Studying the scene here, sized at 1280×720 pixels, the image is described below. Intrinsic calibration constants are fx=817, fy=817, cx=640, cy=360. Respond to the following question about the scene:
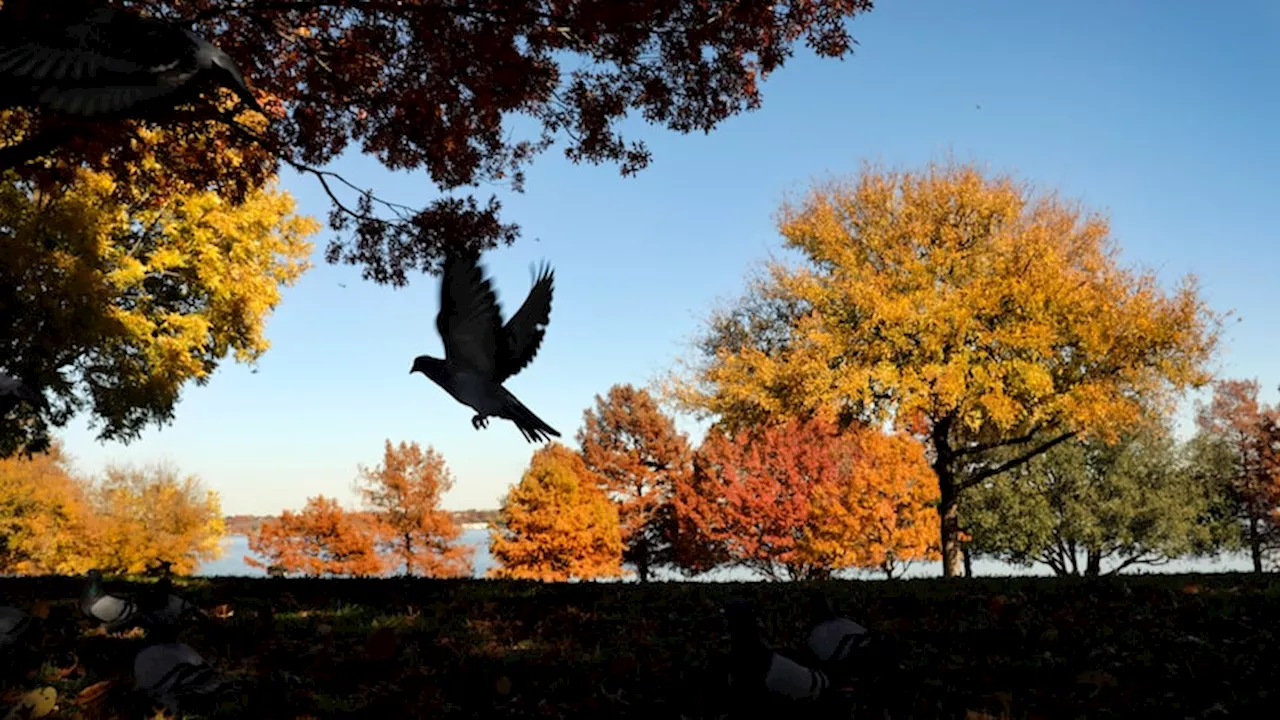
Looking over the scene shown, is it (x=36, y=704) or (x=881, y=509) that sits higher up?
(x=881, y=509)

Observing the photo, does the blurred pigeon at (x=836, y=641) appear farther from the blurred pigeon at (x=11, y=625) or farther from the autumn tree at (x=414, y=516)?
the autumn tree at (x=414, y=516)

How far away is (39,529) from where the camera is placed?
112ft

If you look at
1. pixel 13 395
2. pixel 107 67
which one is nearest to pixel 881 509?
pixel 13 395

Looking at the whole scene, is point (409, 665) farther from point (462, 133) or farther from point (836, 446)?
point (836, 446)

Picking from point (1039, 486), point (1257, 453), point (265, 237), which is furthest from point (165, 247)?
point (1257, 453)

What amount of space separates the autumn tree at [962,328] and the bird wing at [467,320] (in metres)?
15.3

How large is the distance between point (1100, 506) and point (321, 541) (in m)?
38.7

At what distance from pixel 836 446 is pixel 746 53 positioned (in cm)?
2805

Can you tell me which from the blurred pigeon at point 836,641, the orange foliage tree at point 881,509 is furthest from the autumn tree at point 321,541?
the blurred pigeon at point 836,641

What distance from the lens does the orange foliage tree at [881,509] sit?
96.8 ft

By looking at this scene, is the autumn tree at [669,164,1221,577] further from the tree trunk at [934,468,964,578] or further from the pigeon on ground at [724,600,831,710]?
the pigeon on ground at [724,600,831,710]

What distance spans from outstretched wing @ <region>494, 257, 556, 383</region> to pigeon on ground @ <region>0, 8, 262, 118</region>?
1266 mm

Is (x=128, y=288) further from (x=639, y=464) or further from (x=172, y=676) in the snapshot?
(x=639, y=464)

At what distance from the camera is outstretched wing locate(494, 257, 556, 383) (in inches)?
130
